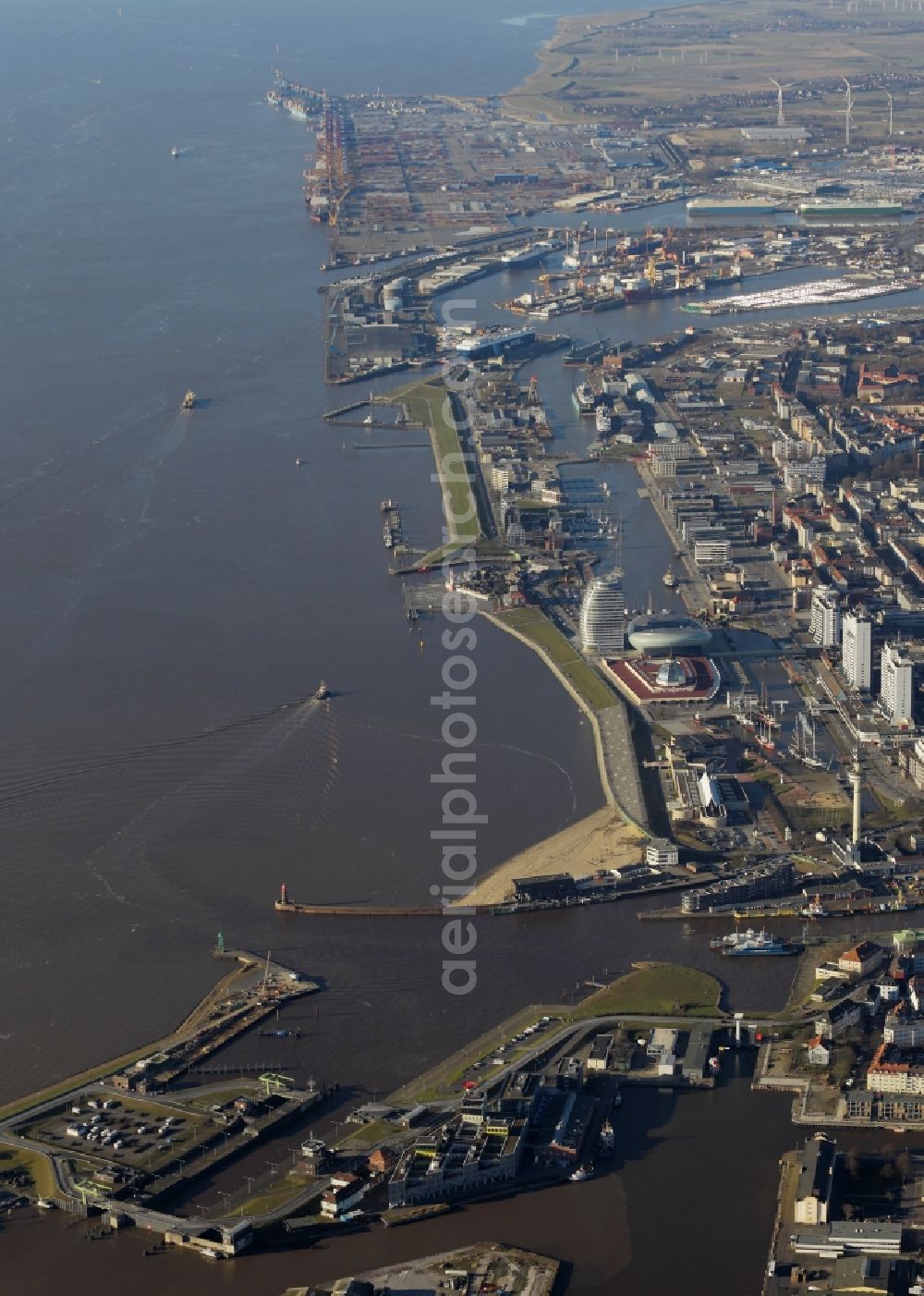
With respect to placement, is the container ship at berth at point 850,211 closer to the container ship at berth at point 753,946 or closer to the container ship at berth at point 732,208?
the container ship at berth at point 732,208

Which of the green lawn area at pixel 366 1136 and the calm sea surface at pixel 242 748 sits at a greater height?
the calm sea surface at pixel 242 748

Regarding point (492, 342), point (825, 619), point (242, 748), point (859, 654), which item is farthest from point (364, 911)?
point (492, 342)

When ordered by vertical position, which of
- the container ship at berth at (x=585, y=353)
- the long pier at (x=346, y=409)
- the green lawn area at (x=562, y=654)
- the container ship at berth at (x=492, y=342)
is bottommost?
the green lawn area at (x=562, y=654)

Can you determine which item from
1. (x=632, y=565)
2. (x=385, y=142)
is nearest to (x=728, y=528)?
(x=632, y=565)

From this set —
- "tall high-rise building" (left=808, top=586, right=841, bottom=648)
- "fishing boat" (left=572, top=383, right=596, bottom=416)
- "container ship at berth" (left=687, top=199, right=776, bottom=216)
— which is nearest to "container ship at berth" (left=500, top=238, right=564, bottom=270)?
"container ship at berth" (left=687, top=199, right=776, bottom=216)

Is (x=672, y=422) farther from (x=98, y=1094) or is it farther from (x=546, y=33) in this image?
(x=546, y=33)

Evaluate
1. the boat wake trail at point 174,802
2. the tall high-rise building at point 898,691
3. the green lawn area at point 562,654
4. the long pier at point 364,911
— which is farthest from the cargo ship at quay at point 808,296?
the long pier at point 364,911

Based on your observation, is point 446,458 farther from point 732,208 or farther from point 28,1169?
point 732,208
